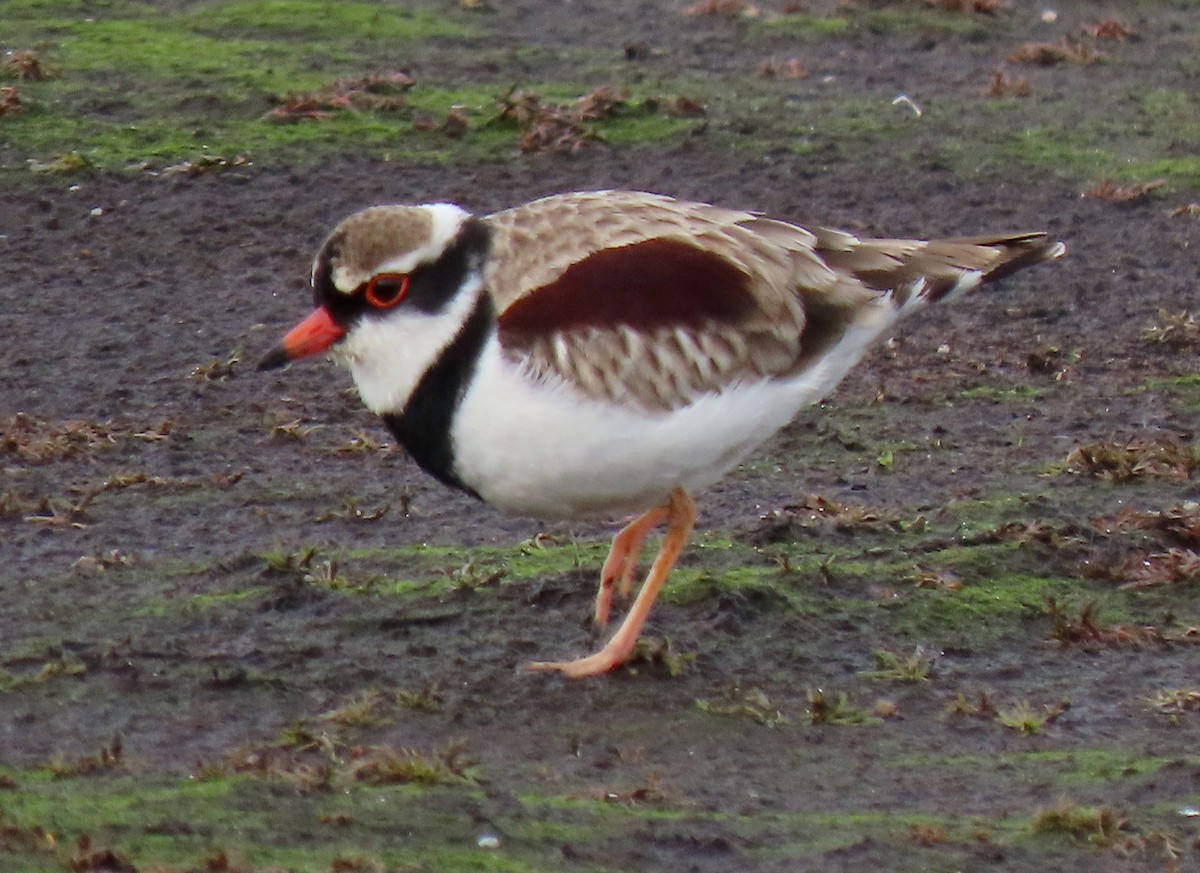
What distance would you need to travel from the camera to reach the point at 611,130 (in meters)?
11.9

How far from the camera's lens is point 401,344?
6.09m

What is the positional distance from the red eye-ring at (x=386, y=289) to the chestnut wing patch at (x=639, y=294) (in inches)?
13.2

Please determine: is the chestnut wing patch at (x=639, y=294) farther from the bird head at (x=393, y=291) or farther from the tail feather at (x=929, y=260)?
the tail feather at (x=929, y=260)

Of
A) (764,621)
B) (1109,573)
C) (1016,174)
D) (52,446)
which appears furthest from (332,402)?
(1016,174)

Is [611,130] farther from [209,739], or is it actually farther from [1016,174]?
[209,739]

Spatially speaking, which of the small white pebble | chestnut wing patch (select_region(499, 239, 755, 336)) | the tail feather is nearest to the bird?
chestnut wing patch (select_region(499, 239, 755, 336))

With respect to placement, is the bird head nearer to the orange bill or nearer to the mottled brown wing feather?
the orange bill

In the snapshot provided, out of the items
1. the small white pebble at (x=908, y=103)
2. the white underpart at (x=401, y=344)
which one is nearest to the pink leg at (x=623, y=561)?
the white underpart at (x=401, y=344)

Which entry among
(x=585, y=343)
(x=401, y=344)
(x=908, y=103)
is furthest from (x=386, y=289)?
(x=908, y=103)

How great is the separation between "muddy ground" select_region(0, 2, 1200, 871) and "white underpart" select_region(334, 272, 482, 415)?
3.06 ft

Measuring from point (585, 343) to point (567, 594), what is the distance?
1.31 meters

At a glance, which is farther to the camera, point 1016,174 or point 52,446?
point 1016,174

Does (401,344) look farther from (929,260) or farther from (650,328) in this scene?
(929,260)

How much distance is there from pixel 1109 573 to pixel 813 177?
4.78 metres
